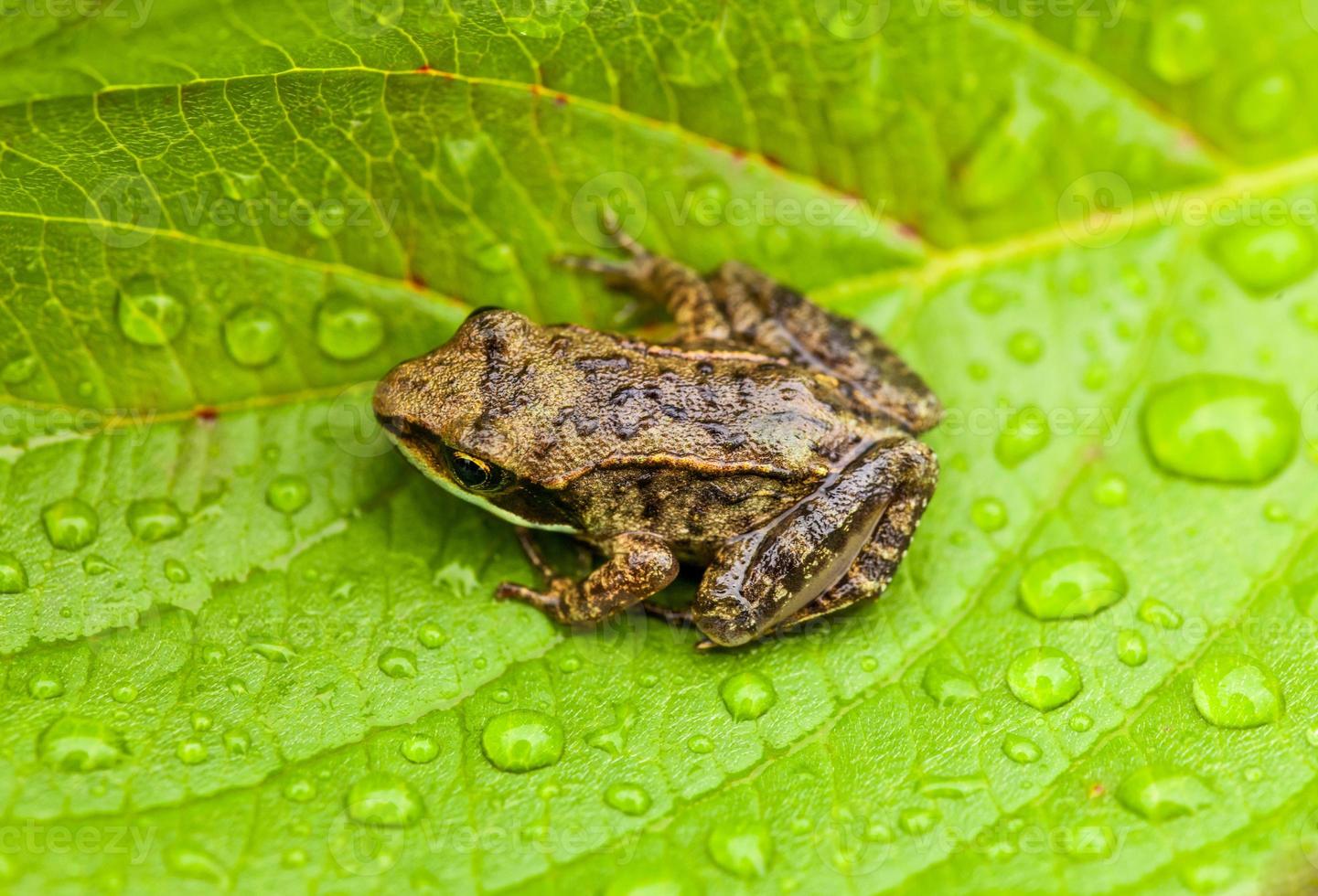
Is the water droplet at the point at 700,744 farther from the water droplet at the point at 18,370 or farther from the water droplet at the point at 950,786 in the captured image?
the water droplet at the point at 18,370

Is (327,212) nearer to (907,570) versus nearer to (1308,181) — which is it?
(907,570)

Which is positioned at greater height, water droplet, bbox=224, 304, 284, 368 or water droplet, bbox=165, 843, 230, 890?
water droplet, bbox=224, 304, 284, 368

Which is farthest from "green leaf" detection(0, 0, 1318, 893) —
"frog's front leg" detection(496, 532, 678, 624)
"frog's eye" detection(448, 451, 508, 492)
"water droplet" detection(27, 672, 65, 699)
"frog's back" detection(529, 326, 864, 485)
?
"frog's back" detection(529, 326, 864, 485)

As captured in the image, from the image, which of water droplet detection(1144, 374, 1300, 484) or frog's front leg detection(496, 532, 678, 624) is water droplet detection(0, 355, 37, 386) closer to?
frog's front leg detection(496, 532, 678, 624)

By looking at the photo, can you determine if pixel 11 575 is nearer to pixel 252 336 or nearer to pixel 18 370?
pixel 18 370

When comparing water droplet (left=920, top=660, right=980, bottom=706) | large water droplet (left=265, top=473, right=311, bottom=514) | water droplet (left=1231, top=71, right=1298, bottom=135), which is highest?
water droplet (left=1231, top=71, right=1298, bottom=135)

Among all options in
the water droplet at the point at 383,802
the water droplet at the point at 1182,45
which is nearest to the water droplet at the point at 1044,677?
the water droplet at the point at 383,802

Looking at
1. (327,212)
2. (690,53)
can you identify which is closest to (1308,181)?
(690,53)
